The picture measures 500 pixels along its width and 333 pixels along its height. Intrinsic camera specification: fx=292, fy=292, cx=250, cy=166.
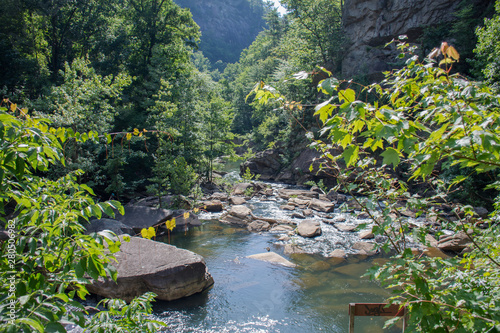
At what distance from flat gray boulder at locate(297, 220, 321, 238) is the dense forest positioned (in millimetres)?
3536

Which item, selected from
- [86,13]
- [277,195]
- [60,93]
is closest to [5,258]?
[60,93]

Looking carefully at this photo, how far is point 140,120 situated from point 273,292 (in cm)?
1358

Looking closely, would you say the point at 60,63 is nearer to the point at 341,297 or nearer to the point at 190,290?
the point at 190,290

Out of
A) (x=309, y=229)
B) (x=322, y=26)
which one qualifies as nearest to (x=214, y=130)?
(x=309, y=229)

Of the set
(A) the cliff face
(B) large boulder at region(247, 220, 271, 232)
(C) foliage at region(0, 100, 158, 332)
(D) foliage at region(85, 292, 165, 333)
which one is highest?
(A) the cliff face

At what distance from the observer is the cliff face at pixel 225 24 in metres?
123

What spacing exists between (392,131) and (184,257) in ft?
20.8

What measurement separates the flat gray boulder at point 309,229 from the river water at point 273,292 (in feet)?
0.85

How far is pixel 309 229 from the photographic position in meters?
11.0

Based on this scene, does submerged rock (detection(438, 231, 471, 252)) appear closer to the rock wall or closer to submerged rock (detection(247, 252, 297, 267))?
submerged rock (detection(247, 252, 297, 267))

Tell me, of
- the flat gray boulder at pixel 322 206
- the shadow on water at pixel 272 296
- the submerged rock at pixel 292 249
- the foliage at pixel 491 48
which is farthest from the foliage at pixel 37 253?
the foliage at pixel 491 48

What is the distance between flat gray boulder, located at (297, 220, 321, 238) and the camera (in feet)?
35.4

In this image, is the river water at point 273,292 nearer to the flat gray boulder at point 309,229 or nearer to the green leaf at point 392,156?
the flat gray boulder at point 309,229

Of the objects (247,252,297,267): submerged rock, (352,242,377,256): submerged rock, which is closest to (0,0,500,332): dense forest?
(352,242,377,256): submerged rock
